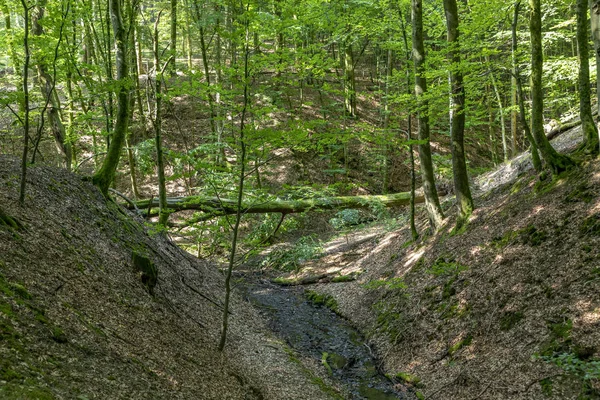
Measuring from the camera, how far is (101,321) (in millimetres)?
5336

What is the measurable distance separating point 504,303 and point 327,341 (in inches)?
168

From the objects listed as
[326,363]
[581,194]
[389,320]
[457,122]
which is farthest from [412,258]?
[581,194]

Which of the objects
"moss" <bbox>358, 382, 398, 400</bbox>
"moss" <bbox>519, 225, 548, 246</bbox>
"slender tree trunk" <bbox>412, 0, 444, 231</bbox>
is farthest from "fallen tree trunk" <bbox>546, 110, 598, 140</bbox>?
"moss" <bbox>358, 382, 398, 400</bbox>

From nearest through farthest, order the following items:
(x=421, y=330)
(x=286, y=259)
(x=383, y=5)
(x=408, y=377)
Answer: (x=408, y=377) < (x=421, y=330) < (x=383, y=5) < (x=286, y=259)

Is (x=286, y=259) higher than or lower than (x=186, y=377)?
lower

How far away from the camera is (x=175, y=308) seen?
7539mm

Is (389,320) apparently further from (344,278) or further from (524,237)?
(344,278)

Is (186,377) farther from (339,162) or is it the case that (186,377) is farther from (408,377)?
(339,162)

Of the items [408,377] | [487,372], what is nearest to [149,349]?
[408,377]

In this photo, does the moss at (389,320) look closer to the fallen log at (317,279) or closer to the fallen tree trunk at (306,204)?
the fallen log at (317,279)

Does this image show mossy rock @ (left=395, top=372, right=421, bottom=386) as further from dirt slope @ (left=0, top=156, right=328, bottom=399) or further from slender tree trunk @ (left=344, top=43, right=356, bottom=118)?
slender tree trunk @ (left=344, top=43, right=356, bottom=118)

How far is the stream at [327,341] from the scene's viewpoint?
7.35m

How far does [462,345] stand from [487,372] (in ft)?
2.96

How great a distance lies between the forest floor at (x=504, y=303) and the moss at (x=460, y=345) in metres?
0.02
